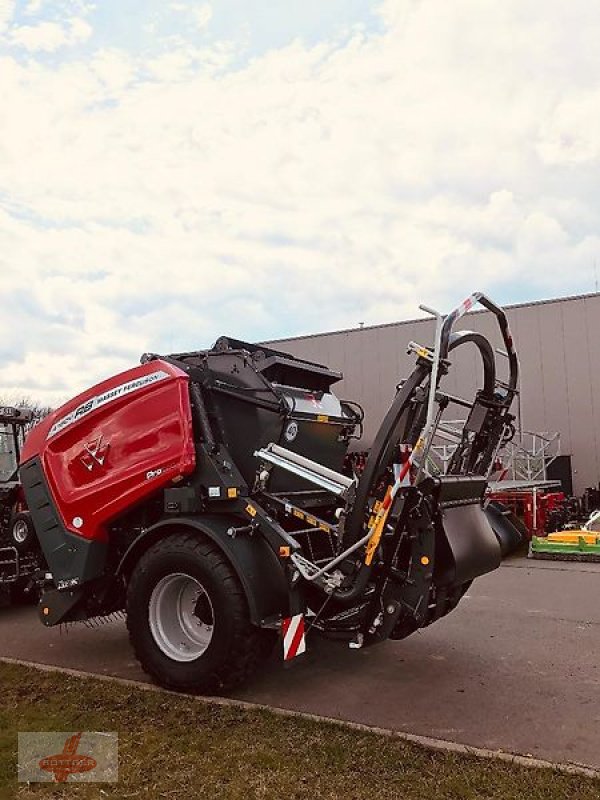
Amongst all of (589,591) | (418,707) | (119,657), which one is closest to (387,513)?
(418,707)

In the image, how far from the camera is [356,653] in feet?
20.1

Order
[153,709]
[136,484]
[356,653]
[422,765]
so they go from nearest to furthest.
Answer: [422,765], [153,709], [136,484], [356,653]

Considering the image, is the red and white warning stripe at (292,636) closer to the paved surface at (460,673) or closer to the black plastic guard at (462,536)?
the paved surface at (460,673)

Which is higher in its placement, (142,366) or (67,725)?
(142,366)

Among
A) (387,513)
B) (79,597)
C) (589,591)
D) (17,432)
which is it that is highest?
(17,432)

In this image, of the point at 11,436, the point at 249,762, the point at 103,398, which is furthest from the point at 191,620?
the point at 11,436

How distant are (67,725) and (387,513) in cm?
235

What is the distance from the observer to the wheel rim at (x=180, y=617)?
5.20 m

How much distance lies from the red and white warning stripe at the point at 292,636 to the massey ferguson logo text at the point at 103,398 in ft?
6.22

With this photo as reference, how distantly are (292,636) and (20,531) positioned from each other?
12.2 ft

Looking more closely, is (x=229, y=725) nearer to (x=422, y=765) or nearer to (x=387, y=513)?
(x=422, y=765)

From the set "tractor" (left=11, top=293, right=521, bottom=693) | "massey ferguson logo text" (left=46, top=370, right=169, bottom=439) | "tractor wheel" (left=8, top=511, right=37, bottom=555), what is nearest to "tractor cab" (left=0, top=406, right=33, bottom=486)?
"tractor wheel" (left=8, top=511, right=37, bottom=555)

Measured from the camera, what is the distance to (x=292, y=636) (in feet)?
15.7

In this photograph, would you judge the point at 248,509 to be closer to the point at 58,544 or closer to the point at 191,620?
the point at 191,620
